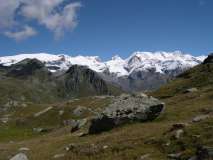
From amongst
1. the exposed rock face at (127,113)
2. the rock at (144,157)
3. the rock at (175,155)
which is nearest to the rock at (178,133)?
the rock at (144,157)

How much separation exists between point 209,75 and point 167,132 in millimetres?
81206

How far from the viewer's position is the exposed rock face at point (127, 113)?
166 feet

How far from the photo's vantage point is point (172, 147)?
31.4 m

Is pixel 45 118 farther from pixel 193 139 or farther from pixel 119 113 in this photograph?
pixel 193 139

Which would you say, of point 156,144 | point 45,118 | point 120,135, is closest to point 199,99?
point 120,135

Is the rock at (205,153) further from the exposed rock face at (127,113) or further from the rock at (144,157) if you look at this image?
the exposed rock face at (127,113)

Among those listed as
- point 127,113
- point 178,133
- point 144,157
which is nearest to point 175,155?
point 144,157

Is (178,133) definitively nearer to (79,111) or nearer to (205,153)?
(205,153)


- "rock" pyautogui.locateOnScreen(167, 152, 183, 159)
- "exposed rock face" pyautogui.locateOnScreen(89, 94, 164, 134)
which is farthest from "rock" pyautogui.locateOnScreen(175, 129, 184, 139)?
"exposed rock face" pyautogui.locateOnScreen(89, 94, 164, 134)

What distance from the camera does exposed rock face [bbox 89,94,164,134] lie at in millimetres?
50562

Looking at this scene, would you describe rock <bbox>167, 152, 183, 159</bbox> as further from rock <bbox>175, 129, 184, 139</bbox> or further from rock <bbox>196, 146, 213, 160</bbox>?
rock <bbox>175, 129, 184, 139</bbox>

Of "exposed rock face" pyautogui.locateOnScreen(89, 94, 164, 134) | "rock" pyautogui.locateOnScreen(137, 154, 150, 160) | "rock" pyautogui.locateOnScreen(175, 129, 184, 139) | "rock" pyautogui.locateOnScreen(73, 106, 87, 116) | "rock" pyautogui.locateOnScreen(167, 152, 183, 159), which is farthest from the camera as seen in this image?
"rock" pyautogui.locateOnScreen(73, 106, 87, 116)

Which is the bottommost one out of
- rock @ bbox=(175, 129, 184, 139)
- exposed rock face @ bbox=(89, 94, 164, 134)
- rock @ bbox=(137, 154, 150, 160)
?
rock @ bbox=(137, 154, 150, 160)

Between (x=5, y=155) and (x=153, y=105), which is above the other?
(x=153, y=105)
